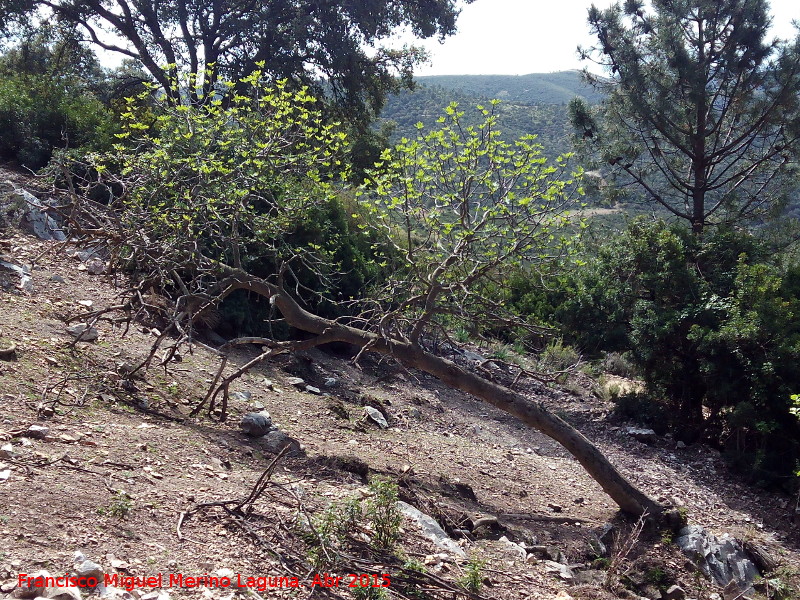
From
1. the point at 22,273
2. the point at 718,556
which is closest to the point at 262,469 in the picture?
the point at 718,556

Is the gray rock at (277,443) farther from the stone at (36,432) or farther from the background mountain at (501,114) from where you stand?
the background mountain at (501,114)

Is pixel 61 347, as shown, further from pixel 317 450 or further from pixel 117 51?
pixel 117 51

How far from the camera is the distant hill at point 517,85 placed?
4938cm

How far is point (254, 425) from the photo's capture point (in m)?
A: 5.48

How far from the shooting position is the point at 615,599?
13.9 ft

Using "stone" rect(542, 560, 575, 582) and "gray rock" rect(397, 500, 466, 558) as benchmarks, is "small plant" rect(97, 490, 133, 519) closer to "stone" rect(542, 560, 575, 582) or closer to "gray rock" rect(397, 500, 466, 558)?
"gray rock" rect(397, 500, 466, 558)

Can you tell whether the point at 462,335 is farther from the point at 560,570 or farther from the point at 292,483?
the point at 292,483

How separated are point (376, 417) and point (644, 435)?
12.3 feet

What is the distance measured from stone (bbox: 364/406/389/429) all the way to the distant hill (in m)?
43.2

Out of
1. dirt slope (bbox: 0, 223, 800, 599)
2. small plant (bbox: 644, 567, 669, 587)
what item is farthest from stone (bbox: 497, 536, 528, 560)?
small plant (bbox: 644, 567, 669, 587)

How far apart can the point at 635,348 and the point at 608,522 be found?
3.86 m

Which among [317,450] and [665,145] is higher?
[665,145]

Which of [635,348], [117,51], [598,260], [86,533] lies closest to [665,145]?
[598,260]

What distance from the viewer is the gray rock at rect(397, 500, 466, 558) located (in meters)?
4.19
